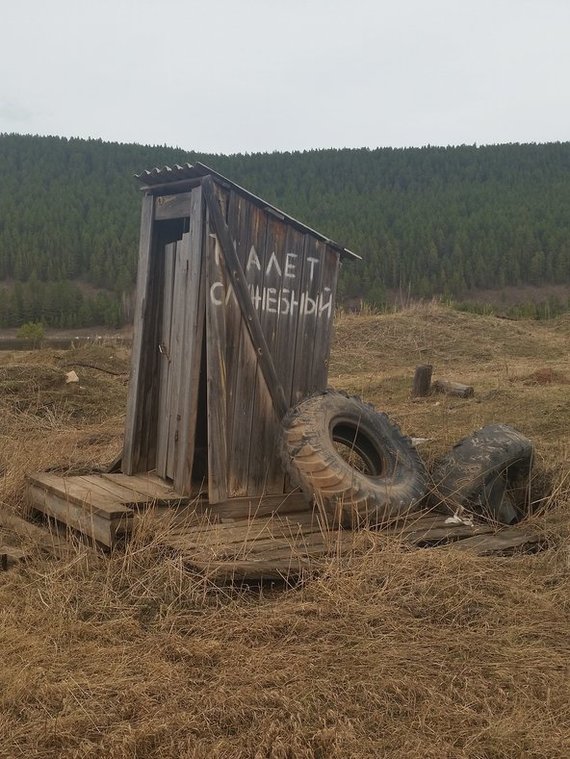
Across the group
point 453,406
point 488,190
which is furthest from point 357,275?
point 453,406

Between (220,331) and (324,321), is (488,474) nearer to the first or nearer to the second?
(324,321)

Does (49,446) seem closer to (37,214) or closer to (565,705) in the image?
(565,705)

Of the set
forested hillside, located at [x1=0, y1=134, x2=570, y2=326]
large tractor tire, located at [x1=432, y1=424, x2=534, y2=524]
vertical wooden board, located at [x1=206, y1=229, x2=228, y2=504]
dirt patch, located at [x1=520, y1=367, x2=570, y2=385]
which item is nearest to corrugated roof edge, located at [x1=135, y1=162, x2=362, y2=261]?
vertical wooden board, located at [x1=206, y1=229, x2=228, y2=504]

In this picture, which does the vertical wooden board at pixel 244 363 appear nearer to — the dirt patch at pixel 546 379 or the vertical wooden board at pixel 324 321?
the vertical wooden board at pixel 324 321

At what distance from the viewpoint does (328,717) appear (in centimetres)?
291

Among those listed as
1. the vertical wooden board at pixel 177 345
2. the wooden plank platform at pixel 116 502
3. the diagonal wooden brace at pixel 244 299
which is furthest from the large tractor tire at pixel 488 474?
the vertical wooden board at pixel 177 345

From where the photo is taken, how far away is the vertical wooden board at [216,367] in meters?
5.04

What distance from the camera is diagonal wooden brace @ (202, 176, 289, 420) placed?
505 centimetres

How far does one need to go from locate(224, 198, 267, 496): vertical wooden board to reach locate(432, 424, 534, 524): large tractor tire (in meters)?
1.44

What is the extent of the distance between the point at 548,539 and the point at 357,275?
42.2m

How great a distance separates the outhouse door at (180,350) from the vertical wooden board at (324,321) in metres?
1.06

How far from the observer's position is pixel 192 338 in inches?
201

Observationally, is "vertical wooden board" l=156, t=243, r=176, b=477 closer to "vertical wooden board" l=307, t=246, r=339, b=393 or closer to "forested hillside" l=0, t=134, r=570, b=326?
"vertical wooden board" l=307, t=246, r=339, b=393

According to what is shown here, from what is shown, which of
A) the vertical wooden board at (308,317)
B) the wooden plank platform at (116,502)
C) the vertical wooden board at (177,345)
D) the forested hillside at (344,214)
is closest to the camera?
the wooden plank platform at (116,502)
